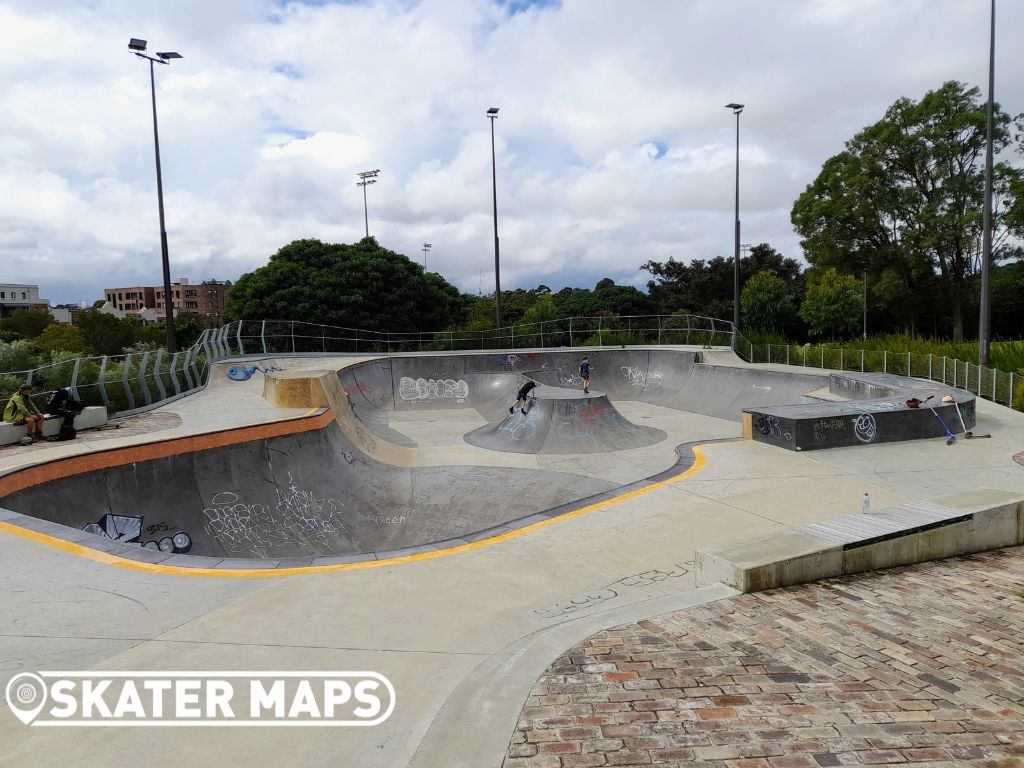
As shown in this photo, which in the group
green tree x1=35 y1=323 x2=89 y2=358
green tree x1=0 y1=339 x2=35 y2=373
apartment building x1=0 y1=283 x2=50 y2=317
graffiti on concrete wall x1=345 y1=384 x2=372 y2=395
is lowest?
graffiti on concrete wall x1=345 y1=384 x2=372 y2=395

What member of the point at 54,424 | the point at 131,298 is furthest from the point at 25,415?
the point at 131,298

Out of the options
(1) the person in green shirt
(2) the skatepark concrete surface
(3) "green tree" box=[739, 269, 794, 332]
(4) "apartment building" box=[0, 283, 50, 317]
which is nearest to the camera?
(2) the skatepark concrete surface

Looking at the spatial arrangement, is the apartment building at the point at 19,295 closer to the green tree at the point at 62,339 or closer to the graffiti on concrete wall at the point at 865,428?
the green tree at the point at 62,339

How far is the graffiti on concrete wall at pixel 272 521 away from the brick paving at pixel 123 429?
9.96 ft

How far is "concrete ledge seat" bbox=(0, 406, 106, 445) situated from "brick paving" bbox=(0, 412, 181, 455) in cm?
12

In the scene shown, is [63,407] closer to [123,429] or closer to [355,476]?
[123,429]

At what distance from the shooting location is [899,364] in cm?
2141

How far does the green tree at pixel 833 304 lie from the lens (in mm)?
43031

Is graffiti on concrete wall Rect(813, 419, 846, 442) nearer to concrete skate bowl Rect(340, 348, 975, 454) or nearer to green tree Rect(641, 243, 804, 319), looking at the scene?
concrete skate bowl Rect(340, 348, 975, 454)

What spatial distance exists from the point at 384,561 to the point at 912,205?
41242 mm

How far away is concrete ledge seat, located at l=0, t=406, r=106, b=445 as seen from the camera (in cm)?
1064

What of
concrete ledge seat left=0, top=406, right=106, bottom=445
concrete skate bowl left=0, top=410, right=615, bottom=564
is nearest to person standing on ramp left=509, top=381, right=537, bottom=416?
concrete skate bowl left=0, top=410, right=615, bottom=564

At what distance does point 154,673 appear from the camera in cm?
393

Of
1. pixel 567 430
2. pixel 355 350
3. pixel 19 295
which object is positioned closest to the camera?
pixel 567 430
